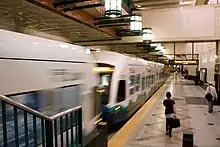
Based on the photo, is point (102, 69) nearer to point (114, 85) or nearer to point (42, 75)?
point (114, 85)

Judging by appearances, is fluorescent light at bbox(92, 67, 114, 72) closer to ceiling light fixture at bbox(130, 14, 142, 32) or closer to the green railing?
ceiling light fixture at bbox(130, 14, 142, 32)

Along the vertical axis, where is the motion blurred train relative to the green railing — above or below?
below

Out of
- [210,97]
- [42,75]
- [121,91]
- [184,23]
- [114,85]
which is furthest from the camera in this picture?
[184,23]

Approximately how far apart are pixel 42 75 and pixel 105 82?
3871 mm

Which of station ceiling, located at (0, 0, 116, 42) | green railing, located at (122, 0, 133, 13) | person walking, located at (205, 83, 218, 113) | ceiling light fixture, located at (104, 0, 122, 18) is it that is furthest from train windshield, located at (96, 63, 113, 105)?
person walking, located at (205, 83, 218, 113)

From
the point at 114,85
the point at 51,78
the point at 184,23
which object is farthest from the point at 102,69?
the point at 184,23

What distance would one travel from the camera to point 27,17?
22.8 feet

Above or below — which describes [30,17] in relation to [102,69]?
above

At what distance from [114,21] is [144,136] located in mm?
4416

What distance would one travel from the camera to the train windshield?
264 inches

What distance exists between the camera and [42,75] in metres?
3.38

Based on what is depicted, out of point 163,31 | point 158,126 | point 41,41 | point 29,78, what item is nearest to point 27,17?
→ point 41,41

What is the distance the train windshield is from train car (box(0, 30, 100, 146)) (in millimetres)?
1379

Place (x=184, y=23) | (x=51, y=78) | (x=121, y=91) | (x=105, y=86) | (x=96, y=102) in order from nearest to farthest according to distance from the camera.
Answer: (x=51, y=78), (x=96, y=102), (x=105, y=86), (x=121, y=91), (x=184, y=23)
